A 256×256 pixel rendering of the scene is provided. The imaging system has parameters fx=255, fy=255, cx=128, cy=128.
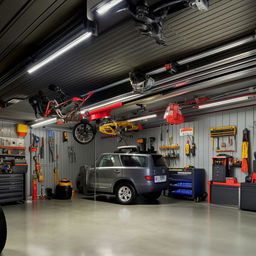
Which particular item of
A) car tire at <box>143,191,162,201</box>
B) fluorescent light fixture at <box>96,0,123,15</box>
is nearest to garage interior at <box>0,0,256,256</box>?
fluorescent light fixture at <box>96,0,123,15</box>

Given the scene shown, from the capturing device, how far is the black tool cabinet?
8.01 meters

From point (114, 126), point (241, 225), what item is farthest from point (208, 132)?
point (241, 225)

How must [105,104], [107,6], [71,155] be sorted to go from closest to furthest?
[107,6] < [105,104] < [71,155]

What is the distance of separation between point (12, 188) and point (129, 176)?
388 cm

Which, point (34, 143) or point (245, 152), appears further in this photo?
point (34, 143)

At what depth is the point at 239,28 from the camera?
3557mm

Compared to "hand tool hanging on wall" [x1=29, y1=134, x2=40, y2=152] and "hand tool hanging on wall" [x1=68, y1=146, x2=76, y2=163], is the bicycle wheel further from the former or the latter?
"hand tool hanging on wall" [x1=68, y1=146, x2=76, y2=163]

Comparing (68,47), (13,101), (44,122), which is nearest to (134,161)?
(44,122)

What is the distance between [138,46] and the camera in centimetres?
416

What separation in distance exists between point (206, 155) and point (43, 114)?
5.32 metres

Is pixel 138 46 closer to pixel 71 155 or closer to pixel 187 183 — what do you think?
pixel 187 183

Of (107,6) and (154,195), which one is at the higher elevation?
(107,6)

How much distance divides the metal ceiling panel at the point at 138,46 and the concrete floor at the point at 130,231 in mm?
3124

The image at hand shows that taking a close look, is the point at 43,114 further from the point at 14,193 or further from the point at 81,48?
the point at 14,193
